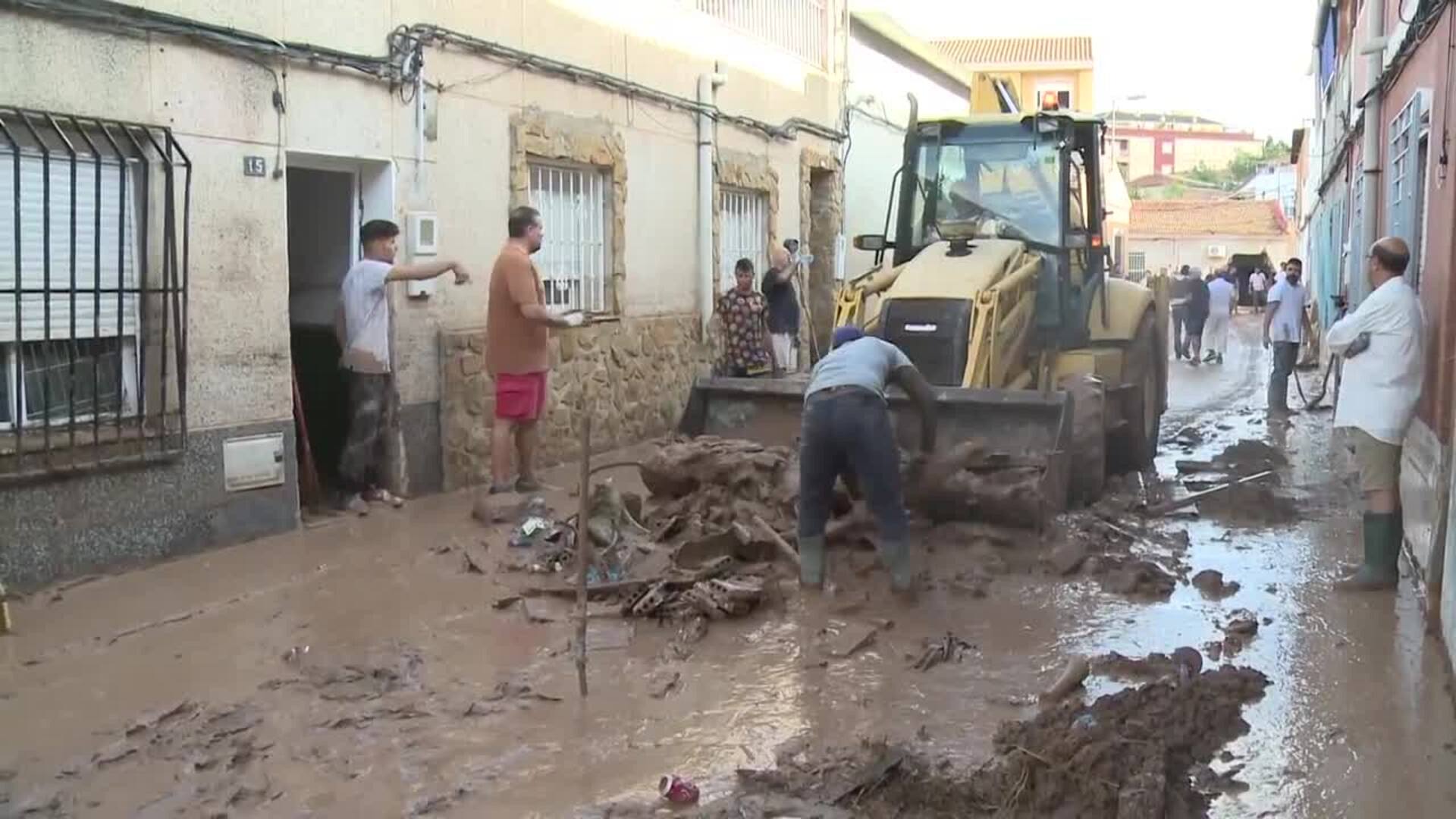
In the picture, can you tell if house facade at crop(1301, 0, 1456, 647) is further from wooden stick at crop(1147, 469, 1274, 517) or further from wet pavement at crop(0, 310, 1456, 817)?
wooden stick at crop(1147, 469, 1274, 517)

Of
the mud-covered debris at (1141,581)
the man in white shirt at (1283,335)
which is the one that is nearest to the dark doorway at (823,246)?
Result: the man in white shirt at (1283,335)

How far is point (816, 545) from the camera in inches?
267

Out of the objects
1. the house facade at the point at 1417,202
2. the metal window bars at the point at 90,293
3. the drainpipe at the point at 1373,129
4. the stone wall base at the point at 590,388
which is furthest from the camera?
the drainpipe at the point at 1373,129

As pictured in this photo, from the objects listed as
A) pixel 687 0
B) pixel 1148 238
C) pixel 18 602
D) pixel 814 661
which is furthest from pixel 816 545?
pixel 1148 238

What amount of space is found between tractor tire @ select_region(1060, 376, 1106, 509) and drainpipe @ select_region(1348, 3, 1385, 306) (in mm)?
5026

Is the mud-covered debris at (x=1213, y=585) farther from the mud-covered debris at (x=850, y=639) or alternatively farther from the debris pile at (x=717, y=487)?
the debris pile at (x=717, y=487)

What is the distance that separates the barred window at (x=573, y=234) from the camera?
1079 centimetres

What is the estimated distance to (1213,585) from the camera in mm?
6730

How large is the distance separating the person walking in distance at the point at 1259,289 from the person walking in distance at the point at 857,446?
32.3m

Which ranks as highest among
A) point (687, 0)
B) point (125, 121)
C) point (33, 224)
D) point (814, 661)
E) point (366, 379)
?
point (687, 0)

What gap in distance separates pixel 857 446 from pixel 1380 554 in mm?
2649

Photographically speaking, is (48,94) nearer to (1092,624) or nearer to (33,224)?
(33,224)

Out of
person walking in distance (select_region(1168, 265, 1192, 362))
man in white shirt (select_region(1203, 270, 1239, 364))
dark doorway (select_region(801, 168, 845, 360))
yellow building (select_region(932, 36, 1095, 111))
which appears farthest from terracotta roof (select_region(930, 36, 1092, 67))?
dark doorway (select_region(801, 168, 845, 360))

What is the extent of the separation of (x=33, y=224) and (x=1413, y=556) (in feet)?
23.3
